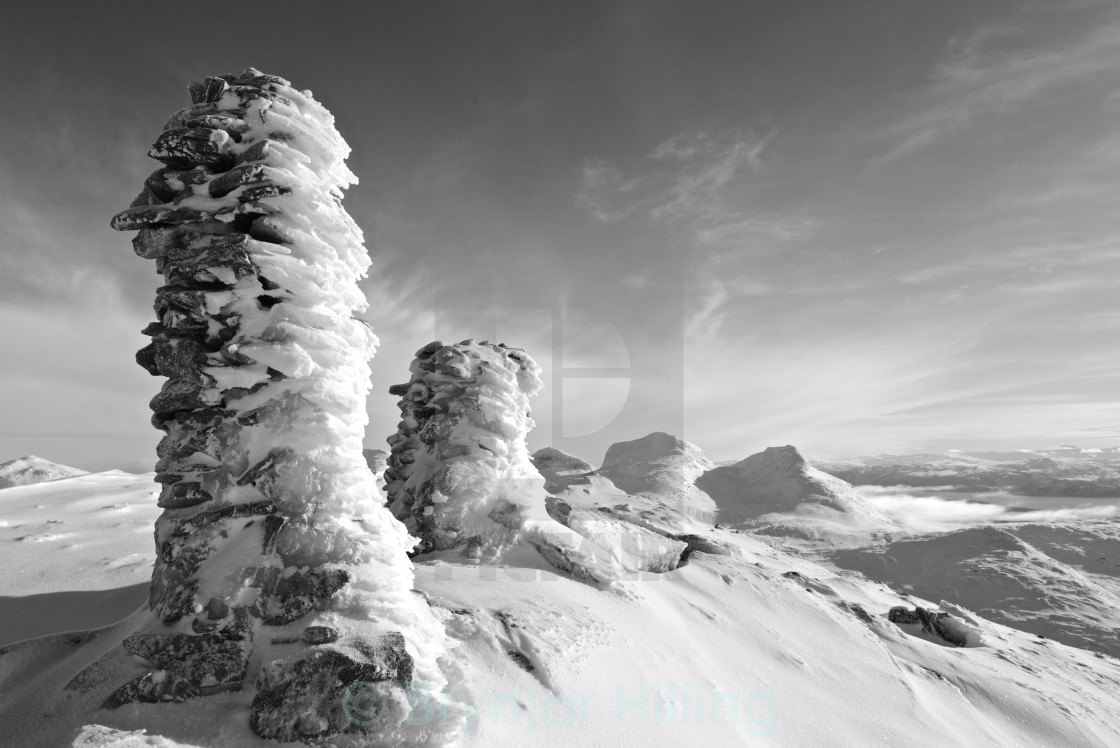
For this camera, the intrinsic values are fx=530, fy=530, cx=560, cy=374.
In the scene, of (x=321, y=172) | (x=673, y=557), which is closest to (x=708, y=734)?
(x=673, y=557)

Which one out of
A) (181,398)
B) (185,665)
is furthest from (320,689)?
(181,398)

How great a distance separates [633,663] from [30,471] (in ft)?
123

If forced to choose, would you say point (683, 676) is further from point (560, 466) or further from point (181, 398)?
point (560, 466)

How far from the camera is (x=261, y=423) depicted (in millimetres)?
5965

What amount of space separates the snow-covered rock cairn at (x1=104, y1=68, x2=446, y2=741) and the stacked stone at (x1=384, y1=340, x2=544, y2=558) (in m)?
4.81

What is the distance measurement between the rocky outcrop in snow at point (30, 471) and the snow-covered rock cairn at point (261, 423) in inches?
1173

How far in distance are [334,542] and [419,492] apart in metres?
6.38

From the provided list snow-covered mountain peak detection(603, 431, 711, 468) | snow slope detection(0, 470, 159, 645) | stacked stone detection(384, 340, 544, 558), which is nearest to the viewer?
snow slope detection(0, 470, 159, 645)

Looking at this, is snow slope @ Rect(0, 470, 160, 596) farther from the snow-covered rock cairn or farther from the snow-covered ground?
the snow-covered rock cairn

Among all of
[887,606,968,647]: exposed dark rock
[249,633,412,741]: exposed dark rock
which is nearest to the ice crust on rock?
[249,633,412,741]: exposed dark rock

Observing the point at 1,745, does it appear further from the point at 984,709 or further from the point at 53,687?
the point at 984,709

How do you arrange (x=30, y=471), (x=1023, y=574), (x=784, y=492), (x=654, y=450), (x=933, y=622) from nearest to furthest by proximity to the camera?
(x=933, y=622), (x=30, y=471), (x=1023, y=574), (x=784, y=492), (x=654, y=450)

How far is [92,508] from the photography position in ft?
45.2

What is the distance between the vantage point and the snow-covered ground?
5.32 meters
